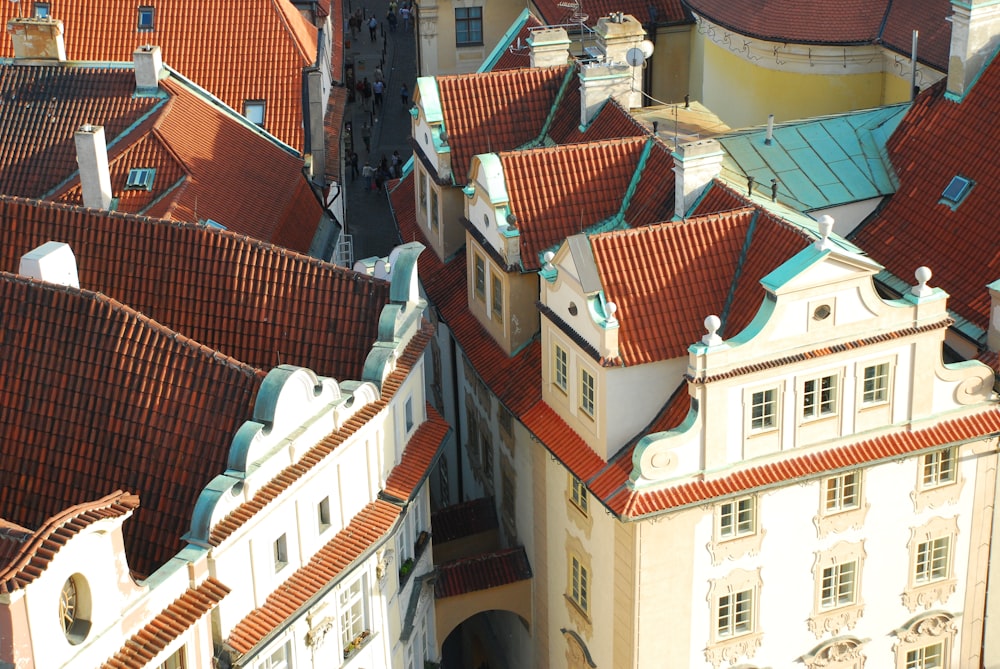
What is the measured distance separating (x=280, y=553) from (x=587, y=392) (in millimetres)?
9742

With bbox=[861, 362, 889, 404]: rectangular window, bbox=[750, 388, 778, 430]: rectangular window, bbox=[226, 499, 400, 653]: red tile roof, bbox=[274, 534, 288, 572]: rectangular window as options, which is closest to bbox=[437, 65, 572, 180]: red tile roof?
bbox=[226, 499, 400, 653]: red tile roof

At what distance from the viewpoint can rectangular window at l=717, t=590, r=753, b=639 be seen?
52.0 meters

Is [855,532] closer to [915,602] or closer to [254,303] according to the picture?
[915,602]

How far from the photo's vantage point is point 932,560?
179 feet

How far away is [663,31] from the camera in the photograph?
8344 cm

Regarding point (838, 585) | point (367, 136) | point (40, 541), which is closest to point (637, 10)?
point (367, 136)

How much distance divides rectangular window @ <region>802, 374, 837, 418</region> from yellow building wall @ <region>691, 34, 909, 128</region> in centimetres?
2260

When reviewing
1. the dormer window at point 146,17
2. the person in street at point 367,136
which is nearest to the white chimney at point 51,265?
the dormer window at point 146,17

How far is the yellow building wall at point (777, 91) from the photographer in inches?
2810

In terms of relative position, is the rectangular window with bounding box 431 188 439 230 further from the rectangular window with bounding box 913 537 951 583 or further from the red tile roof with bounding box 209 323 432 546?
the rectangular window with bounding box 913 537 951 583

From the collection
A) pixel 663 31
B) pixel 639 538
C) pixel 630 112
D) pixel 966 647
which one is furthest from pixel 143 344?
pixel 663 31

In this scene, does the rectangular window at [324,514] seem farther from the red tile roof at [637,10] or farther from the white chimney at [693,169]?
the red tile roof at [637,10]

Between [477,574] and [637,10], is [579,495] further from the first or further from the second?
[637,10]

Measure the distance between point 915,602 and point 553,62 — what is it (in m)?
23.6
